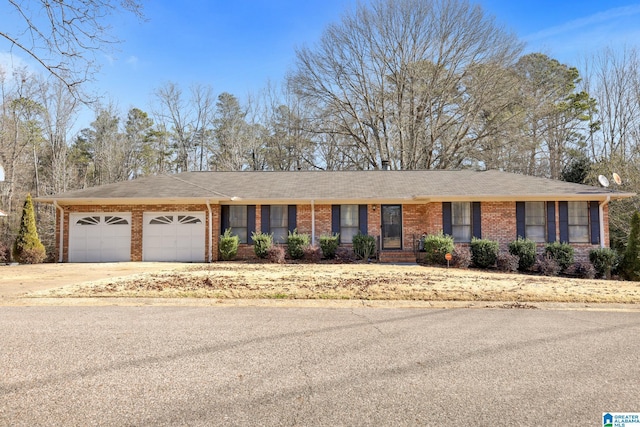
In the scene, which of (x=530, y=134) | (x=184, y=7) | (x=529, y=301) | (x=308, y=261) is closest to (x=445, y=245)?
(x=308, y=261)

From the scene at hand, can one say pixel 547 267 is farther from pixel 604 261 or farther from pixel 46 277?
pixel 46 277

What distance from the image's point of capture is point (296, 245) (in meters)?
16.5

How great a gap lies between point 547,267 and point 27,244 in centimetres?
1949

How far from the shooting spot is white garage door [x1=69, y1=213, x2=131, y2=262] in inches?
677

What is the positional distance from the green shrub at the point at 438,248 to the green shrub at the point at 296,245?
4.75 m

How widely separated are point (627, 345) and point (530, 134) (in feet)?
93.3

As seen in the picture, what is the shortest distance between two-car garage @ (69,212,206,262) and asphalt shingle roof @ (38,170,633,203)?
0.99 m

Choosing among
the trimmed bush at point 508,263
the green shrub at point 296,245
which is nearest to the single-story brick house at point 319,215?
the green shrub at point 296,245

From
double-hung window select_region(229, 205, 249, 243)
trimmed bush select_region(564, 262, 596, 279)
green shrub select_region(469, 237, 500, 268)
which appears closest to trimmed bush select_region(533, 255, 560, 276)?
trimmed bush select_region(564, 262, 596, 279)

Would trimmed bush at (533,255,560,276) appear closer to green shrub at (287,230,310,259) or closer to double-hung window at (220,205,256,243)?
green shrub at (287,230,310,259)

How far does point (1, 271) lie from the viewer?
43.8ft

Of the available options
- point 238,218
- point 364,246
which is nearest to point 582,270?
point 364,246

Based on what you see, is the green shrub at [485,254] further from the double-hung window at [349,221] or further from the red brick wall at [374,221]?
the double-hung window at [349,221]

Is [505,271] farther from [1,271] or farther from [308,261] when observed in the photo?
[1,271]
